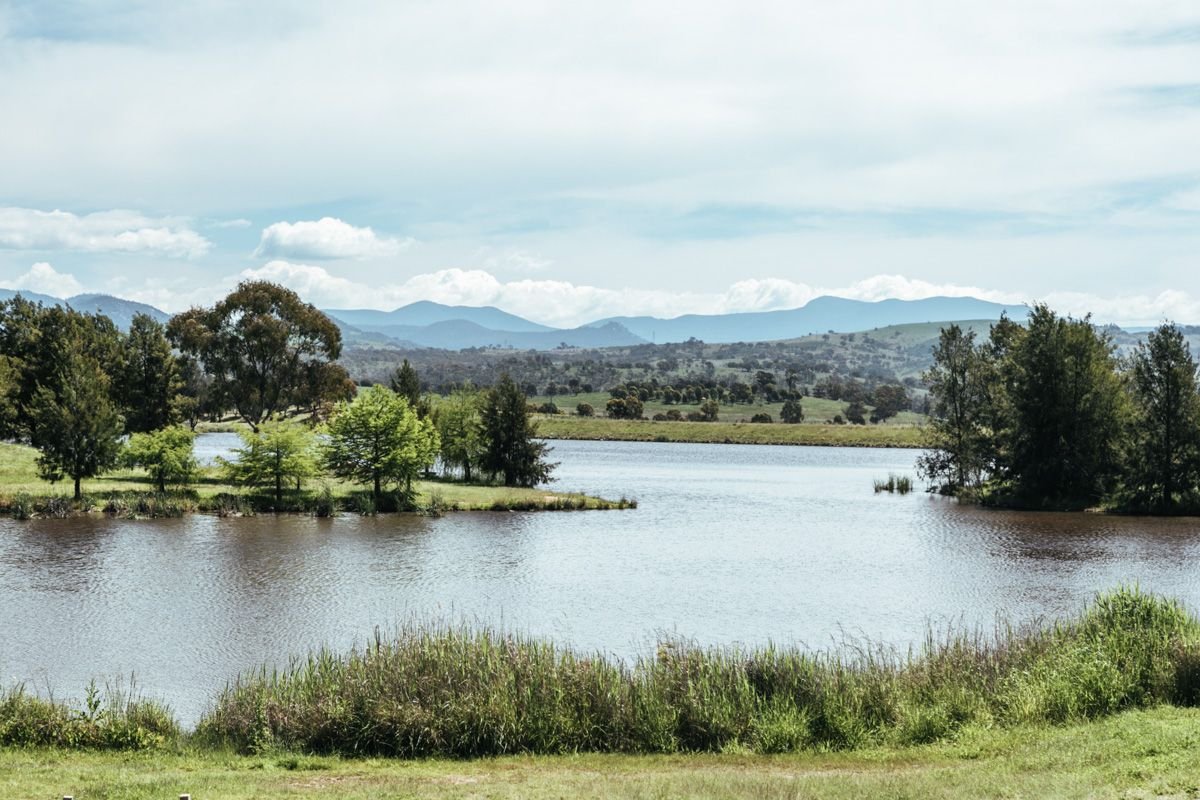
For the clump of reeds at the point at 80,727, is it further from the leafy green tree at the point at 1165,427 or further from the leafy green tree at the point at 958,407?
the leafy green tree at the point at 958,407

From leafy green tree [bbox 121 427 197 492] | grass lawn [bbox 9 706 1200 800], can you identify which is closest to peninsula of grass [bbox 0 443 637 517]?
leafy green tree [bbox 121 427 197 492]

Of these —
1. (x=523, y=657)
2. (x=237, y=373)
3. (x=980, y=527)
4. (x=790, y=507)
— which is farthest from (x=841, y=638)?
(x=237, y=373)

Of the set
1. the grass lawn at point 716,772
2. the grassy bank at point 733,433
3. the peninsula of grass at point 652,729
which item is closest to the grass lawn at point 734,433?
the grassy bank at point 733,433

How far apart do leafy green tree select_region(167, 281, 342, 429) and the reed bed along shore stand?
58.3 metres

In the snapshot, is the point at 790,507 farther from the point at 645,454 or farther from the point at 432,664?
the point at 645,454

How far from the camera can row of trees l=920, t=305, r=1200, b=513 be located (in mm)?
58625

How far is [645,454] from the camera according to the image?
111 metres

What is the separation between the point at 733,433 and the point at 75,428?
341ft

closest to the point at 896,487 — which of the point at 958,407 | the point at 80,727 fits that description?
the point at 958,407

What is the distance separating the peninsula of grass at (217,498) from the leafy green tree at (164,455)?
39.9 inches

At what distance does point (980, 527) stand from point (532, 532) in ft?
76.8

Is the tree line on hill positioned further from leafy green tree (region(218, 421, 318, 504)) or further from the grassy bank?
the grassy bank

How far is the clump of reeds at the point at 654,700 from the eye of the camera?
52.3 ft

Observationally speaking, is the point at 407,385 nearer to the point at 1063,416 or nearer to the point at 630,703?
the point at 1063,416
